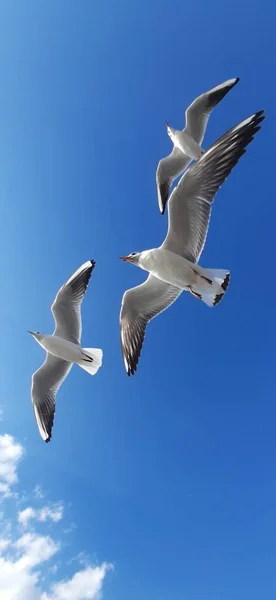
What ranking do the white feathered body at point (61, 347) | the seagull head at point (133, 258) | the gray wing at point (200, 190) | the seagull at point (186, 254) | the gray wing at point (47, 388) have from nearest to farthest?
the gray wing at point (200, 190)
the seagull at point (186, 254)
the seagull head at point (133, 258)
the white feathered body at point (61, 347)
the gray wing at point (47, 388)

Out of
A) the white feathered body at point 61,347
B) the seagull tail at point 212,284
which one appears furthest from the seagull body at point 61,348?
the seagull tail at point 212,284

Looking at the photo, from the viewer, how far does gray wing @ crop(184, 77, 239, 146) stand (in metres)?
11.2

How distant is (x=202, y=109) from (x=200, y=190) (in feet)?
19.8

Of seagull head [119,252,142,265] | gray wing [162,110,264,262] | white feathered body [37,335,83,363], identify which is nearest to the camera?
gray wing [162,110,264,262]

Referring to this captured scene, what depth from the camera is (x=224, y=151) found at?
5695 millimetres

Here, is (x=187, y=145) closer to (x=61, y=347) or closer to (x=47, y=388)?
(x=61, y=347)

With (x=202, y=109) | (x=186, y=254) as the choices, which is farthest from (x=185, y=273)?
(x=202, y=109)

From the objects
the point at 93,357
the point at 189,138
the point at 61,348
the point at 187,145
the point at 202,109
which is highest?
the point at 202,109

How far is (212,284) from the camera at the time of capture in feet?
21.9

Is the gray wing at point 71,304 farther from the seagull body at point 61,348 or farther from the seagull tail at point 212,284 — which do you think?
the seagull tail at point 212,284

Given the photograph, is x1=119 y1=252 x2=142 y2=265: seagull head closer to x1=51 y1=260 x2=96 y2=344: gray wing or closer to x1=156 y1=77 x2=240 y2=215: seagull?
x1=51 y1=260 x2=96 y2=344: gray wing

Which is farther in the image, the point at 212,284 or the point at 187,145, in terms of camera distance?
the point at 187,145

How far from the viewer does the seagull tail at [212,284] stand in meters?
6.60

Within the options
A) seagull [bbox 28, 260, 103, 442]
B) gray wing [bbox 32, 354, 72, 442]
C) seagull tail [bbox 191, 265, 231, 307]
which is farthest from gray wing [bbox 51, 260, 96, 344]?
seagull tail [bbox 191, 265, 231, 307]
